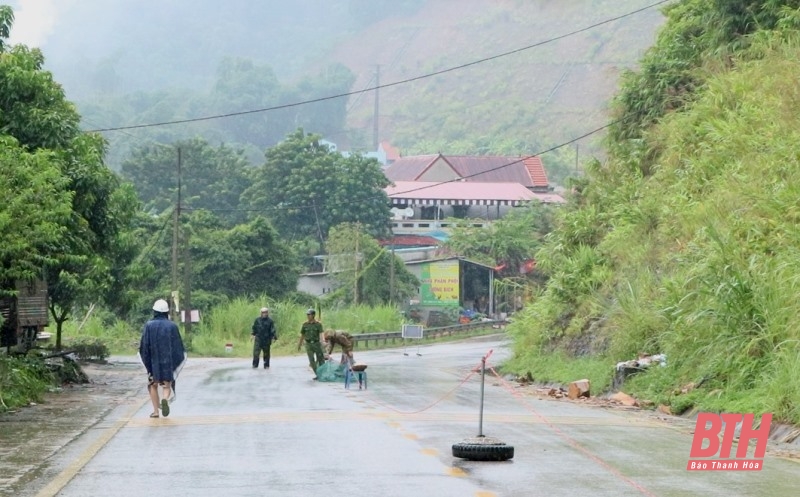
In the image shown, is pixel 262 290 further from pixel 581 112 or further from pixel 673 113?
pixel 581 112

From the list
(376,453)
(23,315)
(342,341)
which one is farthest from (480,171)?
(376,453)

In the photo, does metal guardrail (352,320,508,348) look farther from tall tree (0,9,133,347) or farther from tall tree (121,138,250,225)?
tall tree (0,9,133,347)

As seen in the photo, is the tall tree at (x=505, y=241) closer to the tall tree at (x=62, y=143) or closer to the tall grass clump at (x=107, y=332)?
the tall grass clump at (x=107, y=332)

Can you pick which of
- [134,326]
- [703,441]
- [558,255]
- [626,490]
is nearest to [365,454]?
[626,490]

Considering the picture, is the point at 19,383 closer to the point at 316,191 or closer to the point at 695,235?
the point at 695,235

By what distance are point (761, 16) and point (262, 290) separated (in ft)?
125

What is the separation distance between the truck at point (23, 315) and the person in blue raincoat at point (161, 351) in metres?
7.38

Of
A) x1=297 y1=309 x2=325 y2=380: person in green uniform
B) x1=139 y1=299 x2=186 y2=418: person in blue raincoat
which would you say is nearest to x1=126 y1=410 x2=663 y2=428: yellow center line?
x1=139 y1=299 x2=186 y2=418: person in blue raincoat

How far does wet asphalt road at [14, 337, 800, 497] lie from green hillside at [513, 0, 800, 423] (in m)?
2.01

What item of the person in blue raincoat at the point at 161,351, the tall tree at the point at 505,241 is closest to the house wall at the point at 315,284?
the tall tree at the point at 505,241

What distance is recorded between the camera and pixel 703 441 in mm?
14789

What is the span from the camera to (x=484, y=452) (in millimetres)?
12336

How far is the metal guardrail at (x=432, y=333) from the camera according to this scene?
62.4m

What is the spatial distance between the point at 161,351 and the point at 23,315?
1047 centimetres
